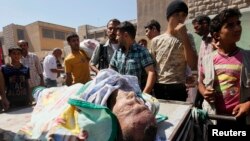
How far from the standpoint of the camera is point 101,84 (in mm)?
1406

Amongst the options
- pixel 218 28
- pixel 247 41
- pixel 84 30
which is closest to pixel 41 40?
pixel 84 30

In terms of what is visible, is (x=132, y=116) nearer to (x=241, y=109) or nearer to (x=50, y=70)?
(x=241, y=109)

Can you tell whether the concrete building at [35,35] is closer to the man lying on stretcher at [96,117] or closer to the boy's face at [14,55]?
the boy's face at [14,55]

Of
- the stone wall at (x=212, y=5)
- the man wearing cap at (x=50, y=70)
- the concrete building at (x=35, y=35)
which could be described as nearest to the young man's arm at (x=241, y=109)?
the man wearing cap at (x=50, y=70)

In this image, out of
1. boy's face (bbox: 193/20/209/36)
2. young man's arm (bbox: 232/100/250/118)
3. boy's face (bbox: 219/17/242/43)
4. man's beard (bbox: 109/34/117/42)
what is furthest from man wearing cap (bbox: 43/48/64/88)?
young man's arm (bbox: 232/100/250/118)

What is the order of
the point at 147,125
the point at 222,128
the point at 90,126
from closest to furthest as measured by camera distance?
the point at 90,126 → the point at 147,125 → the point at 222,128

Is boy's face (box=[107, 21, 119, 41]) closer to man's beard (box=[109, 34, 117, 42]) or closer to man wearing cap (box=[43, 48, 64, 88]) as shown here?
man's beard (box=[109, 34, 117, 42])

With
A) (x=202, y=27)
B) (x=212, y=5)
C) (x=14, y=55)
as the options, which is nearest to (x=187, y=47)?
(x=202, y=27)

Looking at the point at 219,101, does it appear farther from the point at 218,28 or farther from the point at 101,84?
the point at 101,84

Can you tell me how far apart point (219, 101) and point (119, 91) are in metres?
1.12

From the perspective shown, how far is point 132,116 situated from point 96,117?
18cm

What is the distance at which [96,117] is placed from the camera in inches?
44.5

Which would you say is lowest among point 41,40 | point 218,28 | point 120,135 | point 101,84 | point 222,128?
point 222,128

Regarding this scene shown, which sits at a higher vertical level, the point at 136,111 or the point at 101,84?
the point at 101,84
